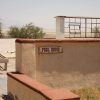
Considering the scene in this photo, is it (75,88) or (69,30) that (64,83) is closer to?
(75,88)

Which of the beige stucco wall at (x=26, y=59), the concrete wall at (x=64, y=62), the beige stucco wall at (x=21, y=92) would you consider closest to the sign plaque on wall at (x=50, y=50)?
the concrete wall at (x=64, y=62)

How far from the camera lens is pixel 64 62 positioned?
40.4 feet

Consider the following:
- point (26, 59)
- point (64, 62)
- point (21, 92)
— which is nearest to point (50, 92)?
point (21, 92)

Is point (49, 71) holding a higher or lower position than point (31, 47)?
lower

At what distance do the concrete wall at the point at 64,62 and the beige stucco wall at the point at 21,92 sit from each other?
0.72 m

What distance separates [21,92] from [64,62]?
10.00 ft

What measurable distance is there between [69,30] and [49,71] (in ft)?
14.1

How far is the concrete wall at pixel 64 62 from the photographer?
11430mm

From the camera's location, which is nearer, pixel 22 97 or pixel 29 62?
pixel 22 97

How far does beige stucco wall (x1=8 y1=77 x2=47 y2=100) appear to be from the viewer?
27.4ft

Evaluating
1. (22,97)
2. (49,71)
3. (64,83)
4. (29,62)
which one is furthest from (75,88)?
(22,97)

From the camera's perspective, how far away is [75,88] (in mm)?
12609

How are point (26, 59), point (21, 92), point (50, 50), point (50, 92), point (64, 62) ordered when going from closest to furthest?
point (50, 92) → point (21, 92) → point (26, 59) → point (50, 50) → point (64, 62)

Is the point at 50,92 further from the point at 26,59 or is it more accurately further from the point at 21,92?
the point at 26,59
